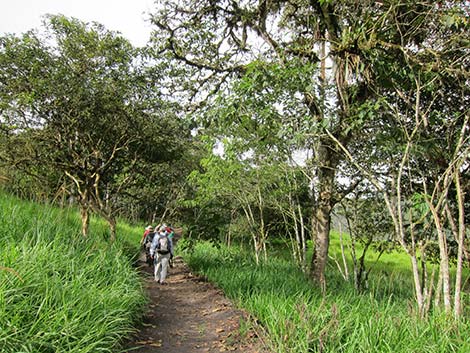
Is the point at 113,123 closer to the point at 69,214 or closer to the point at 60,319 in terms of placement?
the point at 69,214

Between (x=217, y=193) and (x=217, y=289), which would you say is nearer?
(x=217, y=289)

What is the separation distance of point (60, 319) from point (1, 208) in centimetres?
256

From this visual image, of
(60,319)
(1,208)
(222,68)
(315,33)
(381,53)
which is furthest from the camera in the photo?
(222,68)

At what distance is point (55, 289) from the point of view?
3.55m

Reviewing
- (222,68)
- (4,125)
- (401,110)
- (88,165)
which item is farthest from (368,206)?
(4,125)

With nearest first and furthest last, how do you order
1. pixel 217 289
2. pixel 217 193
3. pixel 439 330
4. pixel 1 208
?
pixel 439 330
pixel 1 208
pixel 217 289
pixel 217 193

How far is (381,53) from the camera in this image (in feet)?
17.7

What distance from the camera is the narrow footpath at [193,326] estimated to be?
4473 millimetres

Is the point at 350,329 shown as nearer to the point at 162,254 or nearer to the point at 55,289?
the point at 55,289

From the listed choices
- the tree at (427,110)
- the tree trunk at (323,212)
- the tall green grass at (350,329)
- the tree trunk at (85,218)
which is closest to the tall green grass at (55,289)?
the tree trunk at (85,218)

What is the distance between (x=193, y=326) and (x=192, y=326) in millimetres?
21

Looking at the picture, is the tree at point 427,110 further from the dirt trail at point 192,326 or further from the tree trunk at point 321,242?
the dirt trail at point 192,326

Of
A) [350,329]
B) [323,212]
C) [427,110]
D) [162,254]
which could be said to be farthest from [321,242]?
[162,254]

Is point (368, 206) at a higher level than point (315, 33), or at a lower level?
lower
